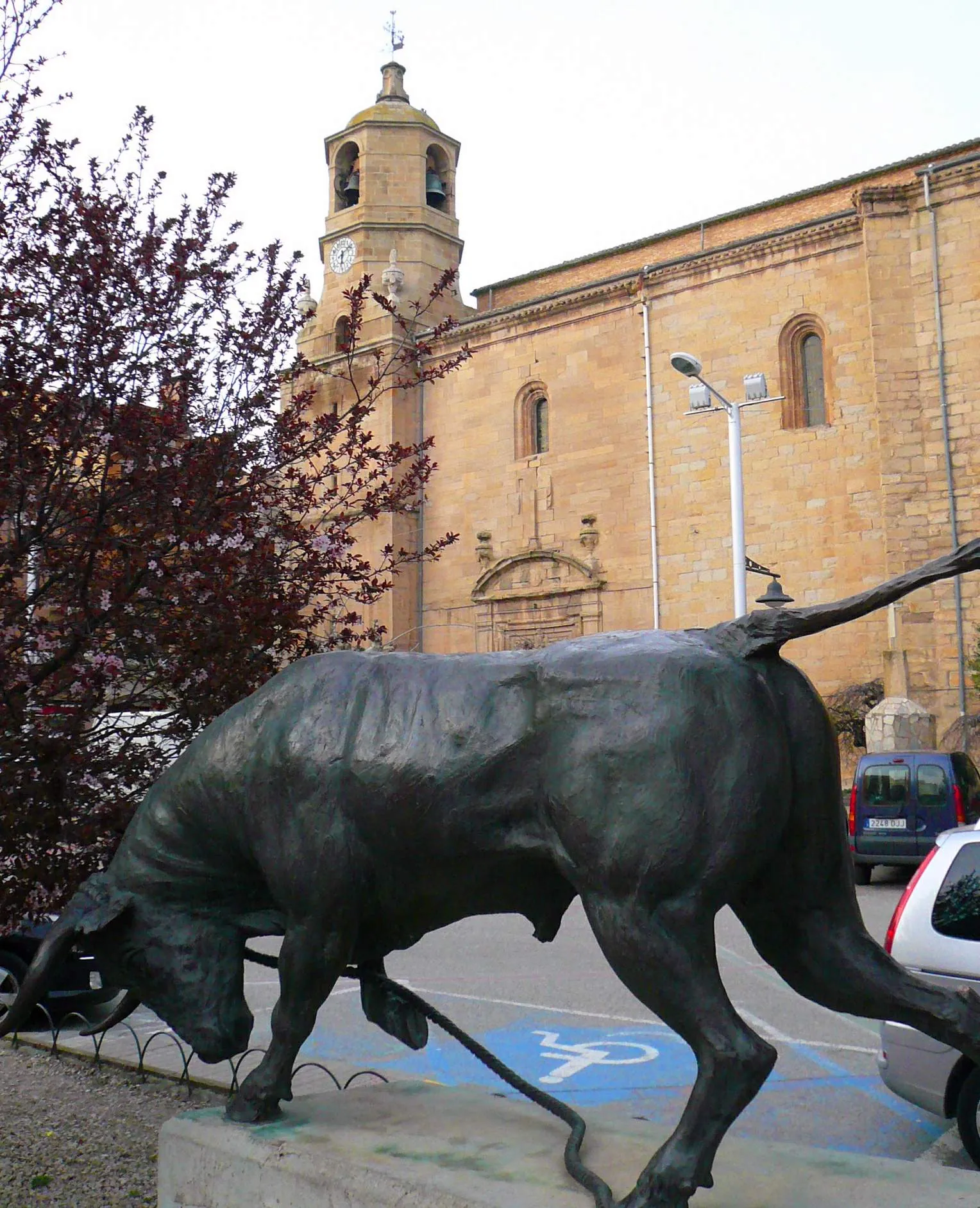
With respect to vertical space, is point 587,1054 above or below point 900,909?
below

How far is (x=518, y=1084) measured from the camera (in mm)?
3531

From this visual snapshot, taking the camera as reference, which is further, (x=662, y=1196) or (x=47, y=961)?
(x=47, y=961)

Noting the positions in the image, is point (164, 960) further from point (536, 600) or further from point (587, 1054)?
point (536, 600)

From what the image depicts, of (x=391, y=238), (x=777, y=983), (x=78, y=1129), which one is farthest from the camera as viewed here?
(x=391, y=238)

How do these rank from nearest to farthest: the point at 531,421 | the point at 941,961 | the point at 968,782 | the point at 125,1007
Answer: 1. the point at 125,1007
2. the point at 941,961
3. the point at 968,782
4. the point at 531,421

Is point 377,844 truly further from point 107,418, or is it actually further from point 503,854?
point 107,418

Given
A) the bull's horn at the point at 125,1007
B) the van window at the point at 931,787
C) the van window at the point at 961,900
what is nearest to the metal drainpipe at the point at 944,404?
the van window at the point at 931,787

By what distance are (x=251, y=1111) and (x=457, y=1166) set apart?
69 cm

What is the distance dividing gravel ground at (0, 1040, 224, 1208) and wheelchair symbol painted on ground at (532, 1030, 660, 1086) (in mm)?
1941

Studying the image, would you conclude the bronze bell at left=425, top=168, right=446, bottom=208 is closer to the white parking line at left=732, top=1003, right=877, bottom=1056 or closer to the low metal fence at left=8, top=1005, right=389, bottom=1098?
the low metal fence at left=8, top=1005, right=389, bottom=1098

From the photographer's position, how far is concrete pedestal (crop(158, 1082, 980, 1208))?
2.99 m

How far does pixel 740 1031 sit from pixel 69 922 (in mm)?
2018

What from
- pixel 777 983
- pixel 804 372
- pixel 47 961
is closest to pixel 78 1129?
pixel 47 961

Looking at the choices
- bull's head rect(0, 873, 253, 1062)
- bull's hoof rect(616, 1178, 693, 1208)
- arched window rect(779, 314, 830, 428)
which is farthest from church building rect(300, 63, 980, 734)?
bull's hoof rect(616, 1178, 693, 1208)
